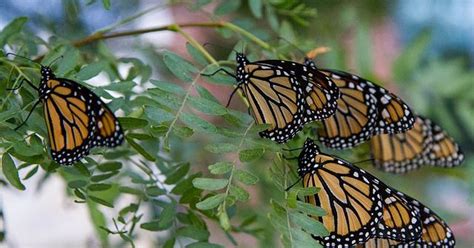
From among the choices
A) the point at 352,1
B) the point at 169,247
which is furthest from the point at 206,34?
the point at 169,247

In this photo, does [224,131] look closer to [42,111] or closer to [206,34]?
[42,111]

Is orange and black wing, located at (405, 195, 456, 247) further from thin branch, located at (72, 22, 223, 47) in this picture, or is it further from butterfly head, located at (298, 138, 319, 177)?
thin branch, located at (72, 22, 223, 47)

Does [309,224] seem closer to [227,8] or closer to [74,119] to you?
[74,119]

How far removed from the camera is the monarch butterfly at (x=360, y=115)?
65 centimetres

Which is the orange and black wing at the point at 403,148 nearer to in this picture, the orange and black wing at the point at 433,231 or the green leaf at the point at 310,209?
the orange and black wing at the point at 433,231

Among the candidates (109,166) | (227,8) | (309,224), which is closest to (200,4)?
(227,8)

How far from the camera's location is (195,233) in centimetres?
64

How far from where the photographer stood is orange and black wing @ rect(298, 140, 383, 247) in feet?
1.92

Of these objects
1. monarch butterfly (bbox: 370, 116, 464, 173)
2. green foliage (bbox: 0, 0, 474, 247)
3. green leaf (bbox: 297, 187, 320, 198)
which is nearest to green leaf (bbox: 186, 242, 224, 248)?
green foliage (bbox: 0, 0, 474, 247)

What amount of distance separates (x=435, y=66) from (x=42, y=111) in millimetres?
749

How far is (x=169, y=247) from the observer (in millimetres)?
661

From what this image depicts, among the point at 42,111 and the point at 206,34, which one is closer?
the point at 42,111

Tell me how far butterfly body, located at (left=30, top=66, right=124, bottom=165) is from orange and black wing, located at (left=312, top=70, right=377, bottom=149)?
189 mm

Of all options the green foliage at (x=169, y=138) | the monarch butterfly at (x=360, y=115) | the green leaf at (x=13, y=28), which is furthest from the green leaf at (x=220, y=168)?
the green leaf at (x=13, y=28)
